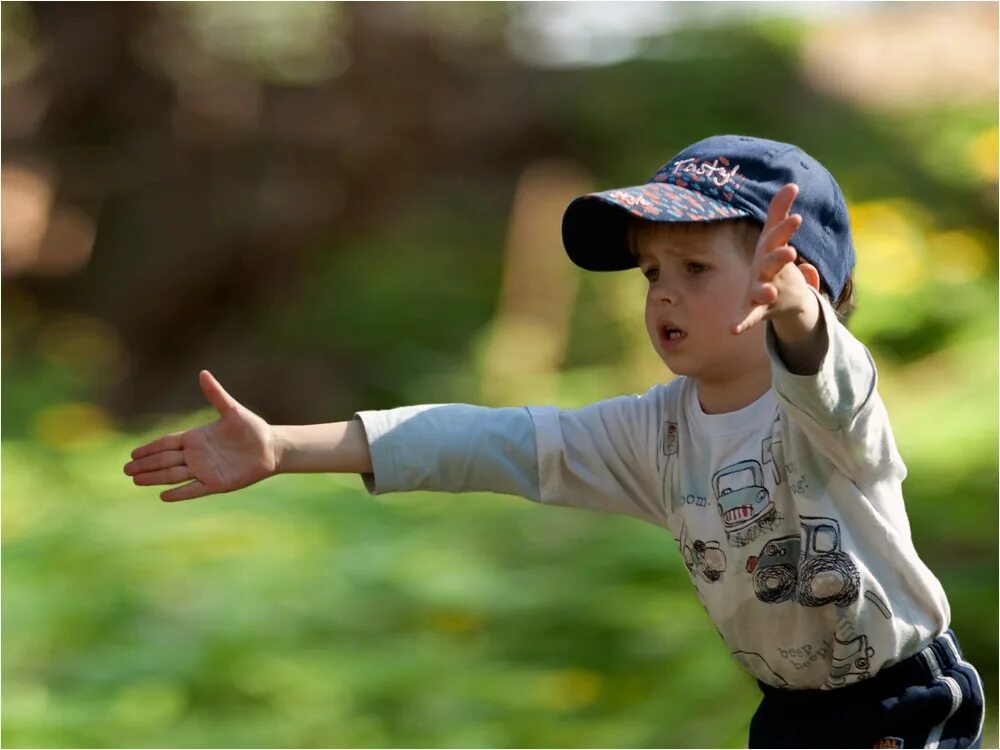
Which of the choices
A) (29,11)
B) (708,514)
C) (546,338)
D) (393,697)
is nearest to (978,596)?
(393,697)

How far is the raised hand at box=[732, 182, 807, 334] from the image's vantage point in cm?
152

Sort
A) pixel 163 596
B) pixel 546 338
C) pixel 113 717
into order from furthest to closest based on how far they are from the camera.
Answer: pixel 546 338 < pixel 163 596 < pixel 113 717

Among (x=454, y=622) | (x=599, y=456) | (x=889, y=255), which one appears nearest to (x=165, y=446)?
(x=599, y=456)

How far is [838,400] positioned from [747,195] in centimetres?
35

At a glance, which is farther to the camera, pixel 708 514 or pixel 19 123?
pixel 19 123

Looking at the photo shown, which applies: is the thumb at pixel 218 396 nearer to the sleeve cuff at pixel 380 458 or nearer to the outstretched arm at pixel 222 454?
the outstretched arm at pixel 222 454

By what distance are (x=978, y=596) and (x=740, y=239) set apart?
235 centimetres

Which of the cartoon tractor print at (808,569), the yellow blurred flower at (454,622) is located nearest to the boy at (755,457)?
the cartoon tractor print at (808,569)

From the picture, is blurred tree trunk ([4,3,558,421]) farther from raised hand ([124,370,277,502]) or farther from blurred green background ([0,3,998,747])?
raised hand ([124,370,277,502])

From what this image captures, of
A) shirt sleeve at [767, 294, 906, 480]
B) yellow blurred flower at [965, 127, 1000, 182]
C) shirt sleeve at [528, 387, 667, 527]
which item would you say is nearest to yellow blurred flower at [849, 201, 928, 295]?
yellow blurred flower at [965, 127, 1000, 182]

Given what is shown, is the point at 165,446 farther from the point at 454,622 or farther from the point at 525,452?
the point at 454,622

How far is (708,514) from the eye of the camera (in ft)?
6.01

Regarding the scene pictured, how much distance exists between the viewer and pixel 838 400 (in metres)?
1.60

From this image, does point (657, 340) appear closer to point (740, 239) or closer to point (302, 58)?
point (740, 239)
